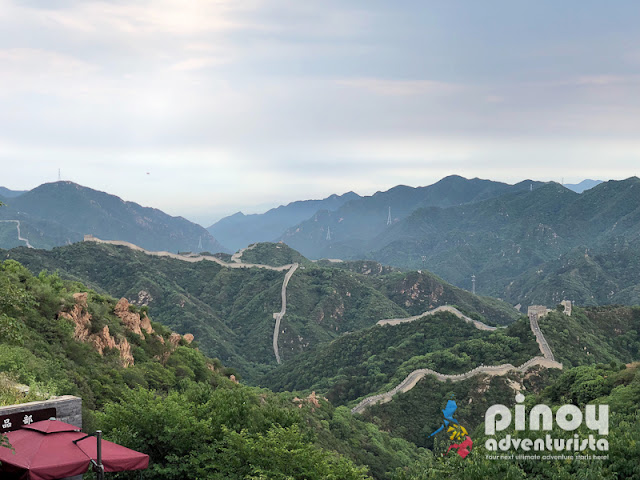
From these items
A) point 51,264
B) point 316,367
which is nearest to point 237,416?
point 316,367

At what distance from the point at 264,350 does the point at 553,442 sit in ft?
283

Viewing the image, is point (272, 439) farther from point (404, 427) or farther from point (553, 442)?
point (404, 427)

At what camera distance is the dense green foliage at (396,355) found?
5531 cm

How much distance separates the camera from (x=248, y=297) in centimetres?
12075

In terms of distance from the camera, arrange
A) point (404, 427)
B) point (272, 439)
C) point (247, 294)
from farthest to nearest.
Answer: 1. point (247, 294)
2. point (404, 427)
3. point (272, 439)

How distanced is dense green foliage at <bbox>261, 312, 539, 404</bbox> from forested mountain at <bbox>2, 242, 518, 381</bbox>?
13878 mm

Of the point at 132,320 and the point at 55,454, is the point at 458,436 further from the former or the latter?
the point at 132,320

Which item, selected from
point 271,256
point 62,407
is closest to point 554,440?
point 62,407

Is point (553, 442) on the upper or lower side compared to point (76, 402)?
lower

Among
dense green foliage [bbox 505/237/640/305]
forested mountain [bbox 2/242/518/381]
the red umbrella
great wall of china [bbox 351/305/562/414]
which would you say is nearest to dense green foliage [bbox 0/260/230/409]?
the red umbrella

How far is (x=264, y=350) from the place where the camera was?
98.1 metres

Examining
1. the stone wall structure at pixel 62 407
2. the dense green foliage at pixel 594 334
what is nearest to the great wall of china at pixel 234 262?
the dense green foliage at pixel 594 334

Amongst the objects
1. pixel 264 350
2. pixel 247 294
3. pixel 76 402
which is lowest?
pixel 264 350

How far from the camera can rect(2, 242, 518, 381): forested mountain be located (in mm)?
98812
